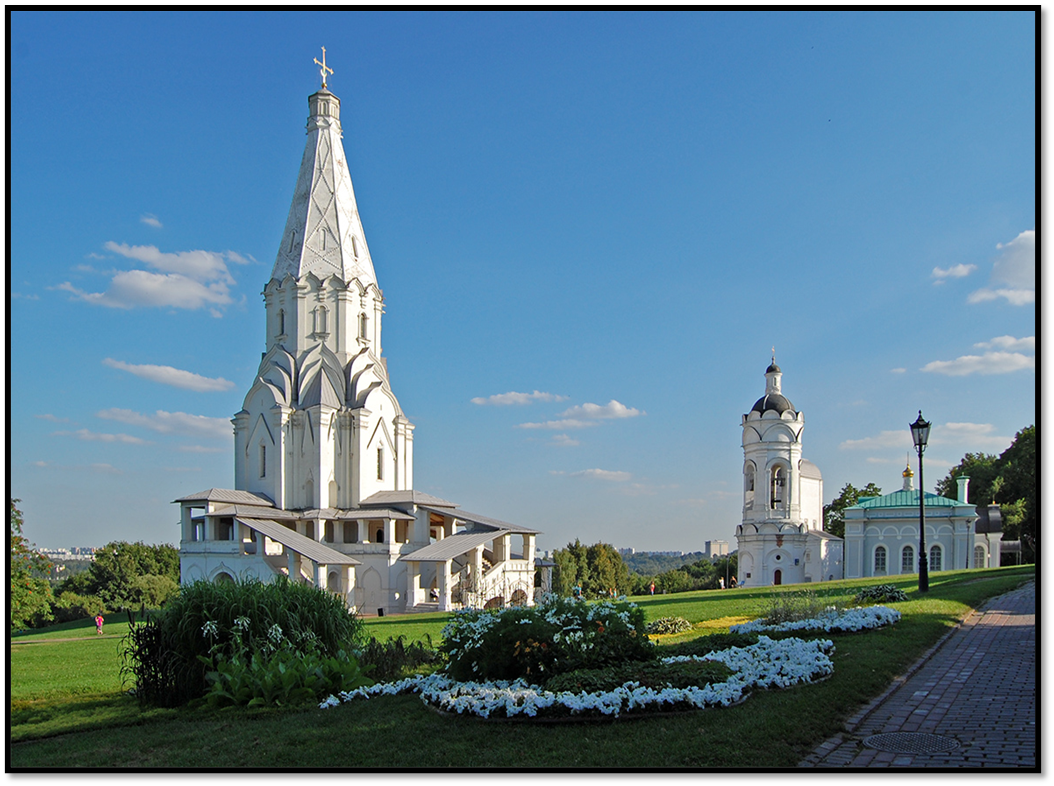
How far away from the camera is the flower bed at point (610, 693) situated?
819 centimetres

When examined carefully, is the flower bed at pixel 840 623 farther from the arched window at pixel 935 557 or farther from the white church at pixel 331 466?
the arched window at pixel 935 557

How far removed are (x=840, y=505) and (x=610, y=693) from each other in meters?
68.8

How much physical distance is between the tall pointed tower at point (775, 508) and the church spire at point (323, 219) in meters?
28.2

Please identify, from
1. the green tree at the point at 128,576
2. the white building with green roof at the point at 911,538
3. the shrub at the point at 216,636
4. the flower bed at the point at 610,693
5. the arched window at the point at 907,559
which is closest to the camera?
the flower bed at the point at 610,693

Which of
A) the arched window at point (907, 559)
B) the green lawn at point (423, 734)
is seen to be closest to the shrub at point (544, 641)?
the green lawn at point (423, 734)

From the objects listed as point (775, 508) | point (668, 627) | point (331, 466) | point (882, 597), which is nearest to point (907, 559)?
point (775, 508)

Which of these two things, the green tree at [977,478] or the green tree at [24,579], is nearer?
the green tree at [24,579]

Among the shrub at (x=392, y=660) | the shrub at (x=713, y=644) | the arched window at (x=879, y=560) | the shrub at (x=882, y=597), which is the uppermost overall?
the shrub at (x=713, y=644)

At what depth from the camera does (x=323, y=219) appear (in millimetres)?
48562

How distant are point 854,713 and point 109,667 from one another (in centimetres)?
1389

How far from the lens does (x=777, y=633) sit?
13.3 meters

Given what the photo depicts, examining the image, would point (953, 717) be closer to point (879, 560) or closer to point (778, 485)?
point (879, 560)

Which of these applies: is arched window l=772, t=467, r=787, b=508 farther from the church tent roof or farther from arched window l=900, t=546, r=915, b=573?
the church tent roof
